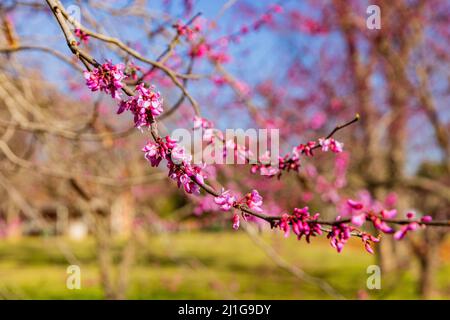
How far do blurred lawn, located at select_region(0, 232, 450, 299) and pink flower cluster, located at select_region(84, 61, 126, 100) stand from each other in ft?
10.8

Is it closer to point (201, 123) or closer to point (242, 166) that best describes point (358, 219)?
point (201, 123)

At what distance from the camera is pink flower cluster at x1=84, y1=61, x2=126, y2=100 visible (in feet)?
5.36

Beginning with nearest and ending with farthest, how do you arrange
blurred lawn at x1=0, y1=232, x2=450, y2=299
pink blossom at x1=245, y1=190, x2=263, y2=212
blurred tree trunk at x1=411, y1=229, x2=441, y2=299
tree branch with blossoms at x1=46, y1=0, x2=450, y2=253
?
1. tree branch with blossoms at x1=46, y1=0, x2=450, y2=253
2. pink blossom at x1=245, y1=190, x2=263, y2=212
3. blurred tree trunk at x1=411, y1=229, x2=441, y2=299
4. blurred lawn at x1=0, y1=232, x2=450, y2=299

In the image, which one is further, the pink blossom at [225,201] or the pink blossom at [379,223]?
the pink blossom at [225,201]

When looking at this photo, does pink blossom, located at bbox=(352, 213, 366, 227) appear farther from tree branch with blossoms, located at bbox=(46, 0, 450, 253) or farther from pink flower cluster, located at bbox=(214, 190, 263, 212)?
pink flower cluster, located at bbox=(214, 190, 263, 212)

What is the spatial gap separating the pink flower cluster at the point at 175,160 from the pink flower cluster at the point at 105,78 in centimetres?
24

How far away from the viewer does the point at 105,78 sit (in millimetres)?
1647

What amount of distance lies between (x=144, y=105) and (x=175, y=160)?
23cm

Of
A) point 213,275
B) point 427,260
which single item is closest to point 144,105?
point 427,260

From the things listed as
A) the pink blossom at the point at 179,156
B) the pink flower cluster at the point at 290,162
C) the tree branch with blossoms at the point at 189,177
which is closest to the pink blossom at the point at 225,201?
the tree branch with blossoms at the point at 189,177

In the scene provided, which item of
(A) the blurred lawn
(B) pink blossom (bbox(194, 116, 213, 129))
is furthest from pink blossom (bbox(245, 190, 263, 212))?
(A) the blurred lawn

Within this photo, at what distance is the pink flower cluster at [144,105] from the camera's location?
5.23 ft

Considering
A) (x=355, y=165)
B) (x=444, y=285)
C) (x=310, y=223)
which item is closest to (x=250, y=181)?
(x=355, y=165)

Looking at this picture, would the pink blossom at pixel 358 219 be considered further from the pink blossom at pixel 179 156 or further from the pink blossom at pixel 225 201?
the pink blossom at pixel 179 156
